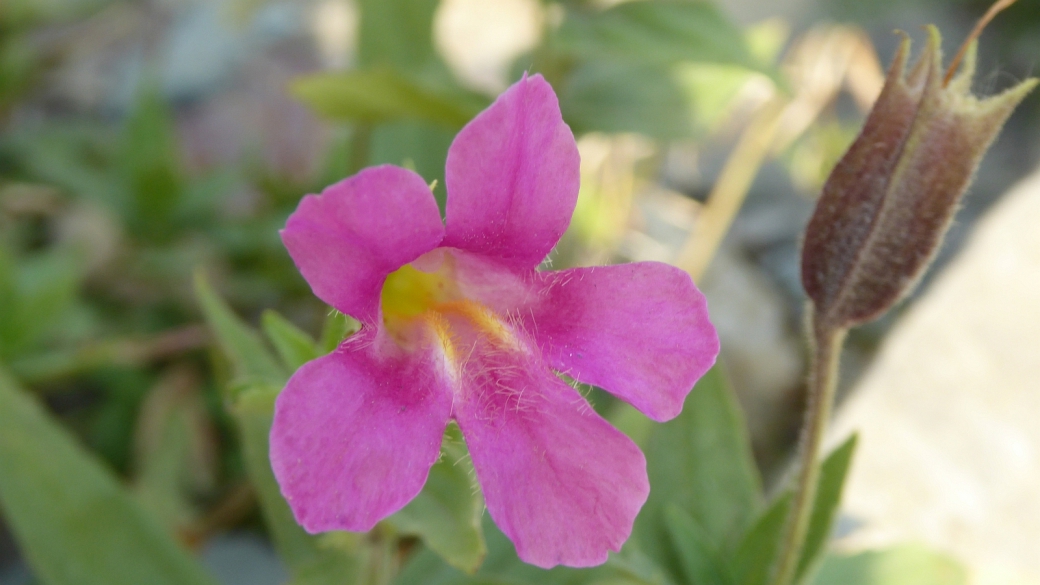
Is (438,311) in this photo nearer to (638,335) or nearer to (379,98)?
(638,335)

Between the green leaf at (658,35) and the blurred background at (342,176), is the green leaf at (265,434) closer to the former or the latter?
the blurred background at (342,176)

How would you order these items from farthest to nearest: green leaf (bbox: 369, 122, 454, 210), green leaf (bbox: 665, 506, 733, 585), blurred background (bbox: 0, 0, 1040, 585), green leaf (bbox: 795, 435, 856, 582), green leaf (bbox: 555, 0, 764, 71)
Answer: green leaf (bbox: 369, 122, 454, 210) < blurred background (bbox: 0, 0, 1040, 585) < green leaf (bbox: 555, 0, 764, 71) < green leaf (bbox: 665, 506, 733, 585) < green leaf (bbox: 795, 435, 856, 582)

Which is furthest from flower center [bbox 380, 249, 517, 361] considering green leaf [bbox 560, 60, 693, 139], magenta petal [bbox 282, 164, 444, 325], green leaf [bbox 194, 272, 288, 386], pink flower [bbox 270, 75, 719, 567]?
green leaf [bbox 560, 60, 693, 139]

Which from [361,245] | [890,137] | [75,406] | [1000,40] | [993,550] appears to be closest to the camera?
[361,245]

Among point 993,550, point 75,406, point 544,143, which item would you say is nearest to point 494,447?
point 544,143

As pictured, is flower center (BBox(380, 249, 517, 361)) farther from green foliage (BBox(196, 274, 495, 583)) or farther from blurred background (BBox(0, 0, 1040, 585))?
blurred background (BBox(0, 0, 1040, 585))

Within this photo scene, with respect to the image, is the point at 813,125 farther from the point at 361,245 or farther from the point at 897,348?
the point at 361,245

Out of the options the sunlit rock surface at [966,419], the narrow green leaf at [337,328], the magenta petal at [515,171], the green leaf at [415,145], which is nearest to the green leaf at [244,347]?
the narrow green leaf at [337,328]

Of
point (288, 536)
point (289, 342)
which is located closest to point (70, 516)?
point (288, 536)
